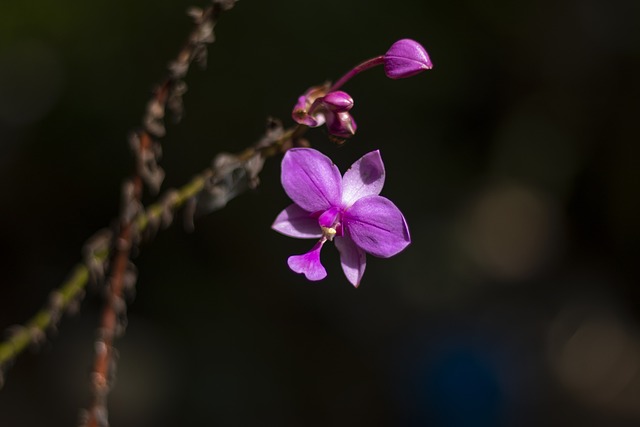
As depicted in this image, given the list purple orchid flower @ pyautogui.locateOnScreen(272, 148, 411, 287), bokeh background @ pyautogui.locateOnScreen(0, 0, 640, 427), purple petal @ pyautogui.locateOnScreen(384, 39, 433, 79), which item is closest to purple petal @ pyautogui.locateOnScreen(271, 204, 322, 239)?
purple orchid flower @ pyautogui.locateOnScreen(272, 148, 411, 287)

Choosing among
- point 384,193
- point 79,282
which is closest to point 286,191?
point 79,282

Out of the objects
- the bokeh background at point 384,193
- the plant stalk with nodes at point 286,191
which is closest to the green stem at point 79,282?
the plant stalk with nodes at point 286,191

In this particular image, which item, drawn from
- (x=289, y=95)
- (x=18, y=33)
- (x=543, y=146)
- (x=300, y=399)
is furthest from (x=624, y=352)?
(x=18, y=33)

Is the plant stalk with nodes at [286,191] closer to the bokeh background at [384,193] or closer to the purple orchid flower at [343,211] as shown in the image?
the purple orchid flower at [343,211]

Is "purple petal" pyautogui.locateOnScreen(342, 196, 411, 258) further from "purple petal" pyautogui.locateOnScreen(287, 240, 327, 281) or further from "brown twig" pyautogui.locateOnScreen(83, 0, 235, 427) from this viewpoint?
"brown twig" pyautogui.locateOnScreen(83, 0, 235, 427)

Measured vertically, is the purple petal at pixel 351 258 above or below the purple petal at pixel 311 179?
below

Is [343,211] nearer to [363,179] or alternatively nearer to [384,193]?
[363,179]

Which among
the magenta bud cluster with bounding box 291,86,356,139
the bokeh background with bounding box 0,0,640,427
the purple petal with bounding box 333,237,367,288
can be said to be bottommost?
the bokeh background with bounding box 0,0,640,427
